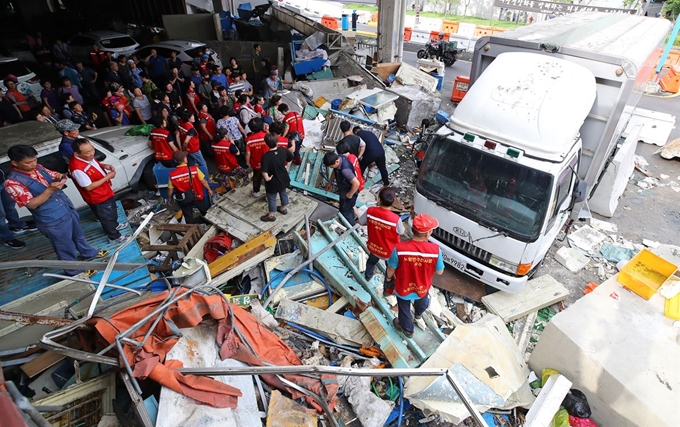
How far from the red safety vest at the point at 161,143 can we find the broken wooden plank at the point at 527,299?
5959 mm

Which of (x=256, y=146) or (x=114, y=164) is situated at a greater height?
(x=256, y=146)

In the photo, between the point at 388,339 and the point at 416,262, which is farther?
the point at 388,339

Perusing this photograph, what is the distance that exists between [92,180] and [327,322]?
379 centimetres

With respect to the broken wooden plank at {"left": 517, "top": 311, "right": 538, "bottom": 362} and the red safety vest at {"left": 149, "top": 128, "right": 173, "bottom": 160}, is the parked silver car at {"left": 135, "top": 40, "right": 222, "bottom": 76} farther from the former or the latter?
the broken wooden plank at {"left": 517, "top": 311, "right": 538, "bottom": 362}

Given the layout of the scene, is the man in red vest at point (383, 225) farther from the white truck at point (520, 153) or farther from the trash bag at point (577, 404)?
the trash bag at point (577, 404)

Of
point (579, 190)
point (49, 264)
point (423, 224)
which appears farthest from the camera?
point (579, 190)

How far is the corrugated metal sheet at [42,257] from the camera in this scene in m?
4.95

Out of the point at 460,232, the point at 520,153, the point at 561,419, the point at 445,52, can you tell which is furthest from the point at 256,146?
the point at 445,52

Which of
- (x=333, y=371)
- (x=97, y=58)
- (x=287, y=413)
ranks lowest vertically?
(x=287, y=413)

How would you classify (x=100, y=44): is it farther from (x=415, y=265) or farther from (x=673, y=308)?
(x=673, y=308)

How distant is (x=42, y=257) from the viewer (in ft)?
17.9

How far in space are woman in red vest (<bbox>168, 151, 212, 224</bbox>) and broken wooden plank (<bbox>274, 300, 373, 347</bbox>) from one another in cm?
234

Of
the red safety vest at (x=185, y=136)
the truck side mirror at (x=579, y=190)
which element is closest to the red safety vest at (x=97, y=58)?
the red safety vest at (x=185, y=136)

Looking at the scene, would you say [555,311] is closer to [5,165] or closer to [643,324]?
[643,324]
